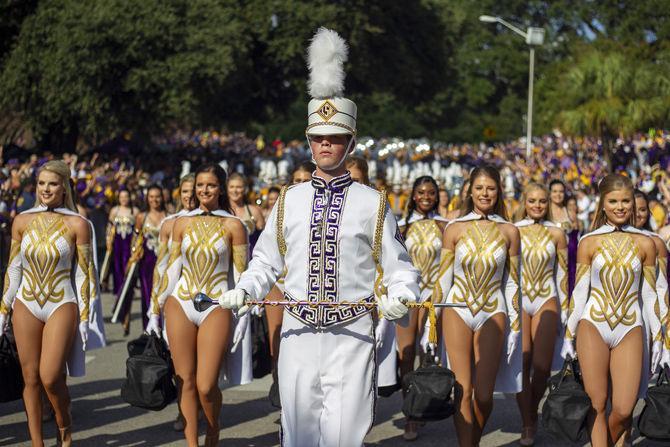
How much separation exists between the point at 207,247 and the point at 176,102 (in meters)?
22.8

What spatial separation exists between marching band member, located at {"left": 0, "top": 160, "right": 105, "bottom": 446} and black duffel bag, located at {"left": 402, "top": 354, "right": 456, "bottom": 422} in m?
2.22

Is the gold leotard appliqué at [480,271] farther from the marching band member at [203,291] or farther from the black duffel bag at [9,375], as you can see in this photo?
the black duffel bag at [9,375]

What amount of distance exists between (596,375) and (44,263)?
3.61 m

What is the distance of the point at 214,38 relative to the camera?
30.8 metres

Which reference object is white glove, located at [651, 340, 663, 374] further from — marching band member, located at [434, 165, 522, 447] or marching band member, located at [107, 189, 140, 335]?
marching band member, located at [107, 189, 140, 335]

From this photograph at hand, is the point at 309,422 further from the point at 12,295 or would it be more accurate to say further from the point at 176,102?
the point at 176,102

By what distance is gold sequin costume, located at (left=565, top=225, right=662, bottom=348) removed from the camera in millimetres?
7023

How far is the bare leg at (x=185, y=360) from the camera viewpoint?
24.5 ft

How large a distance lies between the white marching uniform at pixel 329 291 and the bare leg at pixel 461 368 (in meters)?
2.00

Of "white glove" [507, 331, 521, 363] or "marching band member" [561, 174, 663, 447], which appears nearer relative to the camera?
"marching band member" [561, 174, 663, 447]

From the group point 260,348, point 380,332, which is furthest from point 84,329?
point 380,332

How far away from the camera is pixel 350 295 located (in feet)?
17.8

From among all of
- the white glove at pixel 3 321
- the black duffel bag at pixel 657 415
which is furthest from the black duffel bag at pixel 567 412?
the white glove at pixel 3 321

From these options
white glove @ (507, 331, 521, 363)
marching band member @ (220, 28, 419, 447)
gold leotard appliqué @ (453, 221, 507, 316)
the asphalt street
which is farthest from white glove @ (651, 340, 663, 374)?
marching band member @ (220, 28, 419, 447)
